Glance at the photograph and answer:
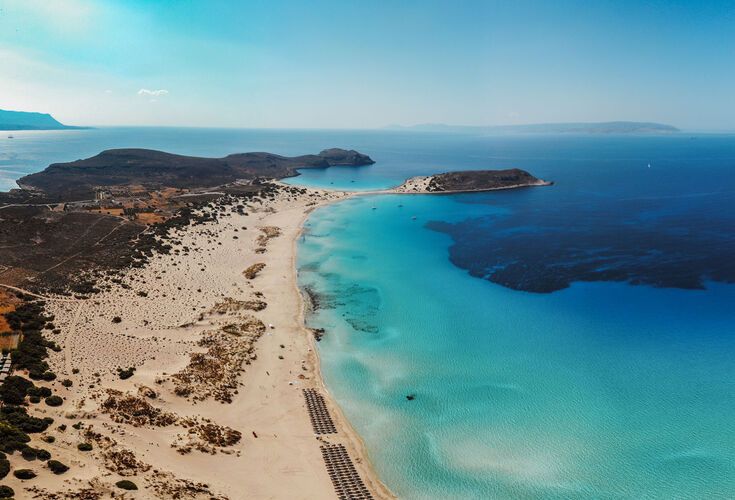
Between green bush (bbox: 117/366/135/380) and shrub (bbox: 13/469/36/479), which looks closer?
shrub (bbox: 13/469/36/479)

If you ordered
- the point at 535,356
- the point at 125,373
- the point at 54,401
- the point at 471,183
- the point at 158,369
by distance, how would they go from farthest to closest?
the point at 471,183
the point at 535,356
the point at 158,369
the point at 125,373
the point at 54,401

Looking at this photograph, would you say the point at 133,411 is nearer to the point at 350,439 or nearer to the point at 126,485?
the point at 126,485

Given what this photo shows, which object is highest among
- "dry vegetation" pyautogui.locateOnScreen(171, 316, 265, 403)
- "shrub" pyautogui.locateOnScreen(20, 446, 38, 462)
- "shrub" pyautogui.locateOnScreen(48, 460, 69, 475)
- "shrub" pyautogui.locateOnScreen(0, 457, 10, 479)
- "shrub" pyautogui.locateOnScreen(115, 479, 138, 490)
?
"shrub" pyautogui.locateOnScreen(0, 457, 10, 479)

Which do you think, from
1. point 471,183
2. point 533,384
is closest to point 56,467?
point 533,384

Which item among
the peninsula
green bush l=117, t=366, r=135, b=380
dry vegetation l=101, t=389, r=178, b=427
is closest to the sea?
the peninsula

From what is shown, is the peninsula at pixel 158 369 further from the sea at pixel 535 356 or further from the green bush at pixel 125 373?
the sea at pixel 535 356

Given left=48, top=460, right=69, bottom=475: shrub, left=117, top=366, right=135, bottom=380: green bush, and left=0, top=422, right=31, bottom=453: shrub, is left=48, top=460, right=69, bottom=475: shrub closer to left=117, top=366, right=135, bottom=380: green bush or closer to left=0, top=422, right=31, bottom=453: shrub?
left=0, top=422, right=31, bottom=453: shrub

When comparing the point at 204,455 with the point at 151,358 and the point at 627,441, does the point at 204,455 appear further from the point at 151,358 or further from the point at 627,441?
the point at 627,441
